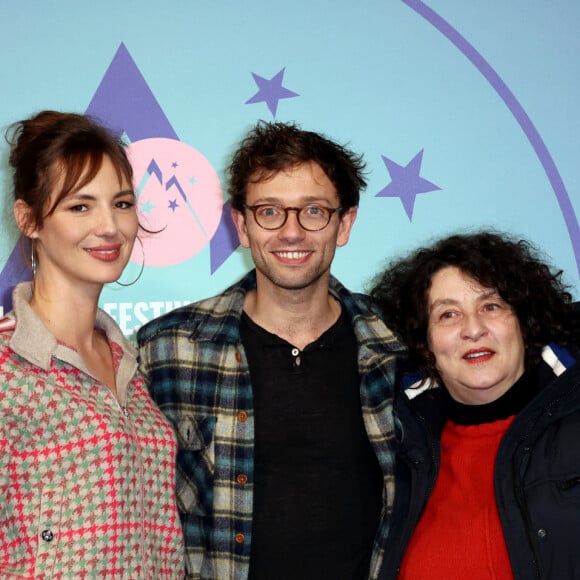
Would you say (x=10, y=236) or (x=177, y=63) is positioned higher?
(x=177, y=63)

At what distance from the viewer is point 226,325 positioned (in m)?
1.88

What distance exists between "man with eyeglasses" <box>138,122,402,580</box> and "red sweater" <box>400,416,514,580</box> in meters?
0.14

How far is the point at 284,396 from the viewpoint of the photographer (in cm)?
183

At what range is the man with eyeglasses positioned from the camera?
176cm

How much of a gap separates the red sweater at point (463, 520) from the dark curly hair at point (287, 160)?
66 centimetres

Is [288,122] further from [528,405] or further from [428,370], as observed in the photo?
[528,405]

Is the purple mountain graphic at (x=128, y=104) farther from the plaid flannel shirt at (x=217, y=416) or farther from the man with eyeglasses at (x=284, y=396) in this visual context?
the plaid flannel shirt at (x=217, y=416)

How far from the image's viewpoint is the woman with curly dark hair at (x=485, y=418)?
1518mm

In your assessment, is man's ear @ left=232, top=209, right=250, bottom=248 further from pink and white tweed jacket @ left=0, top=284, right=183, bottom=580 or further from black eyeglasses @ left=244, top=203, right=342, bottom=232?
pink and white tweed jacket @ left=0, top=284, right=183, bottom=580

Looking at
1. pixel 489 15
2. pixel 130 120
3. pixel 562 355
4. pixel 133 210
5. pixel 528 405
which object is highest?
pixel 489 15

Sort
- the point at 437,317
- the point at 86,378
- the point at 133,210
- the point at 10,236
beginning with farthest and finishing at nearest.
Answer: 1. the point at 10,236
2. the point at 437,317
3. the point at 133,210
4. the point at 86,378

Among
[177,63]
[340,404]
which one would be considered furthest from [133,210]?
[177,63]

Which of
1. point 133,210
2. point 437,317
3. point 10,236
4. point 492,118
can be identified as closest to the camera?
point 133,210

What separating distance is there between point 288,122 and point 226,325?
719mm
